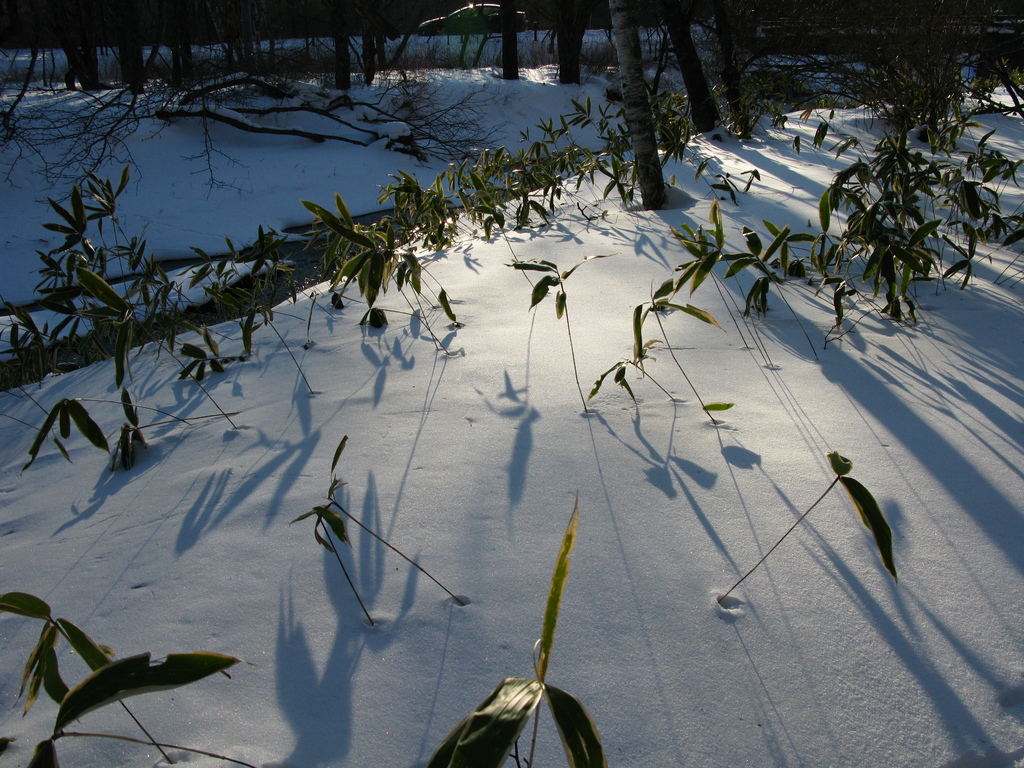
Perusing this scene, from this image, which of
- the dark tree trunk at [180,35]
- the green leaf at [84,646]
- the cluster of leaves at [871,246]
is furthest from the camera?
the dark tree trunk at [180,35]

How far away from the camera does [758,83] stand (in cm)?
657

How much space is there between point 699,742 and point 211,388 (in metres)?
1.51

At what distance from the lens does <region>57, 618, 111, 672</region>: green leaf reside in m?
0.64

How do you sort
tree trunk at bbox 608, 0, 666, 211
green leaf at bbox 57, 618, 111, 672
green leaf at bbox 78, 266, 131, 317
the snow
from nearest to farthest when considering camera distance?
green leaf at bbox 57, 618, 111, 672
the snow
green leaf at bbox 78, 266, 131, 317
tree trunk at bbox 608, 0, 666, 211

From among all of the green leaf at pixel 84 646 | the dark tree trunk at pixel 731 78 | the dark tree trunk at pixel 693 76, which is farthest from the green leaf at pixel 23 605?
the dark tree trunk at pixel 693 76

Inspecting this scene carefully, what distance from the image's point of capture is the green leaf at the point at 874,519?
65 cm

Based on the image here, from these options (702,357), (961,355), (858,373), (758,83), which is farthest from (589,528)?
(758,83)

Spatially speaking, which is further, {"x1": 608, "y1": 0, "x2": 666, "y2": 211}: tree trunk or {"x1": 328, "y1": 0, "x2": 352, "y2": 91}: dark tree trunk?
{"x1": 328, "y1": 0, "x2": 352, "y2": 91}: dark tree trunk

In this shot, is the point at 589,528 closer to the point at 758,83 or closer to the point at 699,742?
the point at 699,742

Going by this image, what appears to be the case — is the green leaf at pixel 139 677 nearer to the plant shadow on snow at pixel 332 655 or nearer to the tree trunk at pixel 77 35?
the plant shadow on snow at pixel 332 655

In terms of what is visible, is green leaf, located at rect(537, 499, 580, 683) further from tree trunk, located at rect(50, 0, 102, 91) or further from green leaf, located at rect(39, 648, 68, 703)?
tree trunk, located at rect(50, 0, 102, 91)

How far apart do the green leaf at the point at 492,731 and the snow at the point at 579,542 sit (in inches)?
12.2

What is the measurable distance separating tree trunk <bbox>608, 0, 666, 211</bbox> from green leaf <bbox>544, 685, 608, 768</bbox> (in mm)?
3142

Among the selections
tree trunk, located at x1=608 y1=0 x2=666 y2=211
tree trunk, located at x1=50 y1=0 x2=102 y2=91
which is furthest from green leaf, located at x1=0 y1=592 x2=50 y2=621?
tree trunk, located at x1=50 y1=0 x2=102 y2=91
